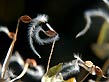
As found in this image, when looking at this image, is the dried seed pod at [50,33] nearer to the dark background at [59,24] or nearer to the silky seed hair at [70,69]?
the silky seed hair at [70,69]

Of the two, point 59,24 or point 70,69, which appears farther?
point 59,24

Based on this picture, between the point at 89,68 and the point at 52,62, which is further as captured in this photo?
the point at 52,62

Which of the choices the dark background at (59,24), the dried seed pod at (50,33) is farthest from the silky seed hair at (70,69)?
the dark background at (59,24)

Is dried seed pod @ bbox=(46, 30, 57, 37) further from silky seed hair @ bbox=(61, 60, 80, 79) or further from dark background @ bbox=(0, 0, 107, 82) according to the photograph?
dark background @ bbox=(0, 0, 107, 82)

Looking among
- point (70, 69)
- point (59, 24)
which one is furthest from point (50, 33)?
point (59, 24)

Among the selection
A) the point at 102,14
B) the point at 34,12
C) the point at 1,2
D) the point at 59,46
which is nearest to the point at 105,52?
the point at 102,14

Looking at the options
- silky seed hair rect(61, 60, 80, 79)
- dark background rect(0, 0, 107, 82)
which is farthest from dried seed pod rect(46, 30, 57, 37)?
dark background rect(0, 0, 107, 82)

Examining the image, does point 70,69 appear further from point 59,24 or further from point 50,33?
point 59,24

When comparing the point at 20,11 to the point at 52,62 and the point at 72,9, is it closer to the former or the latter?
the point at 72,9

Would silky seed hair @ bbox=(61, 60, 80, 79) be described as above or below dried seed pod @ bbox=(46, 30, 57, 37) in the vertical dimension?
below
